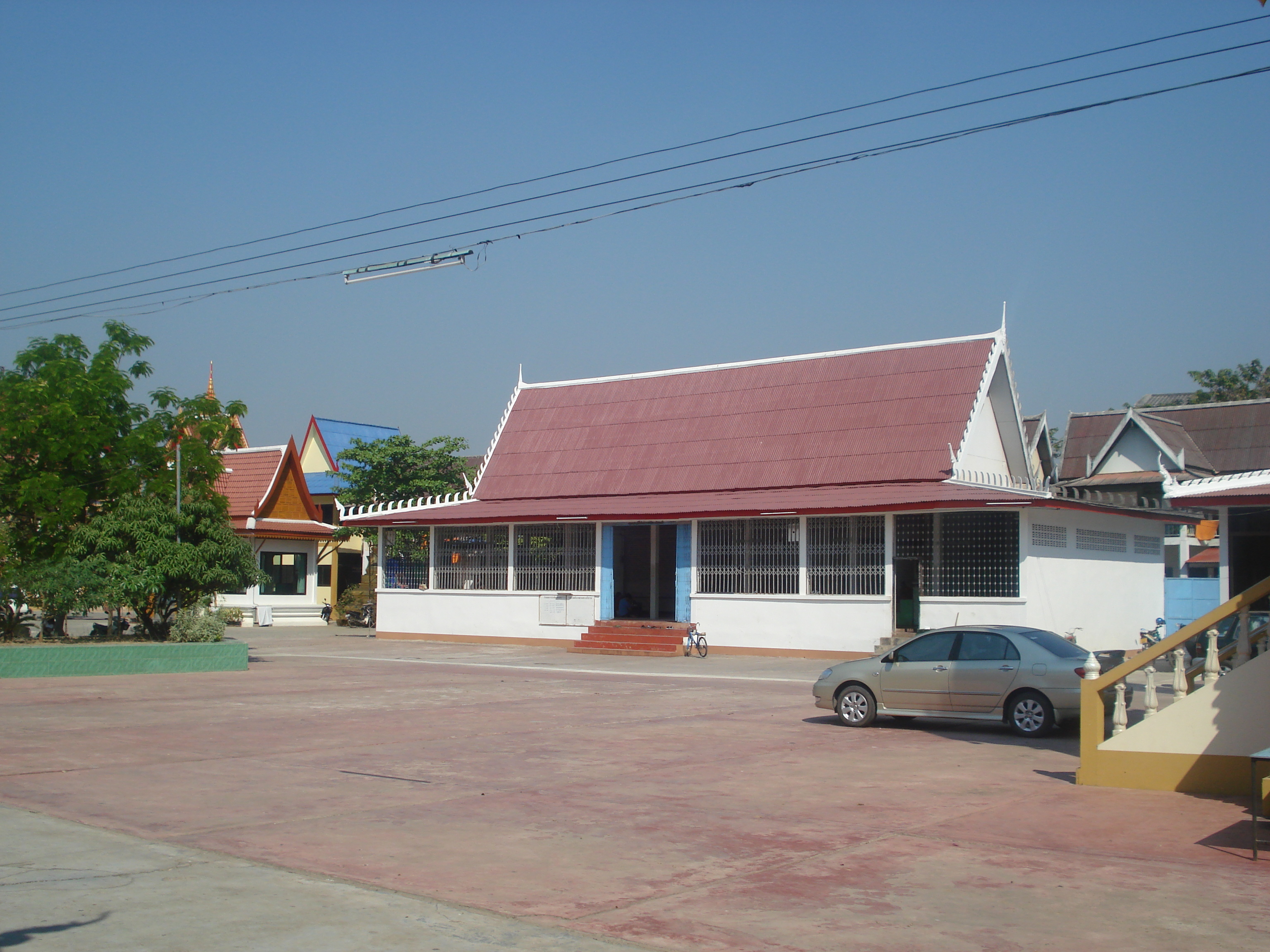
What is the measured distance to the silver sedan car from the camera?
13.7 meters

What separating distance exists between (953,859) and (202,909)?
182 inches

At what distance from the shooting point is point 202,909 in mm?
6320

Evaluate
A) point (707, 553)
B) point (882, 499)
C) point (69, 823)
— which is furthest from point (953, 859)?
point (707, 553)

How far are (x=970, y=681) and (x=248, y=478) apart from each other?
33.8 meters

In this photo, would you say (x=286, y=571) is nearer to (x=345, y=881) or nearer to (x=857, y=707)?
(x=857, y=707)

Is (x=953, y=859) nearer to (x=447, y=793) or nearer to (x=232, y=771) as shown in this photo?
(x=447, y=793)

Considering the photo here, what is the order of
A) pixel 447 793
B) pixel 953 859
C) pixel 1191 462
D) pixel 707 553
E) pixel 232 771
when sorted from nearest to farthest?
pixel 953 859
pixel 447 793
pixel 232 771
pixel 707 553
pixel 1191 462

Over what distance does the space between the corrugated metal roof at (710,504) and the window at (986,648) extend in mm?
10738

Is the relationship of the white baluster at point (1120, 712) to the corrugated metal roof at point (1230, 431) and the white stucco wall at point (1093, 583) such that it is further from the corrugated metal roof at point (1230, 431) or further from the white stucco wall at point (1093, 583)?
the corrugated metal roof at point (1230, 431)

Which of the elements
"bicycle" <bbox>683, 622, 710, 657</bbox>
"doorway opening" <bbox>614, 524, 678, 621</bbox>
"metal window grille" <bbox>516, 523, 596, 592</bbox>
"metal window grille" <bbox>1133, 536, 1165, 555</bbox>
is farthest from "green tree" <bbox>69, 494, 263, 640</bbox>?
"metal window grille" <bbox>1133, 536, 1165, 555</bbox>

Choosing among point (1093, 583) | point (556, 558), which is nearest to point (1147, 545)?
point (1093, 583)

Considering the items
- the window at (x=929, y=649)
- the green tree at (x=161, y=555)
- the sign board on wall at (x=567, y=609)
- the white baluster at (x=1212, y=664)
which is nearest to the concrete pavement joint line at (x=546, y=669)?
the green tree at (x=161, y=555)

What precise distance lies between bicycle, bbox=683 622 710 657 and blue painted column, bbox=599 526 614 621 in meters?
3.02

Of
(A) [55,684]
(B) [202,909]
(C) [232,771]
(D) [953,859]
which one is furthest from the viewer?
(A) [55,684]
